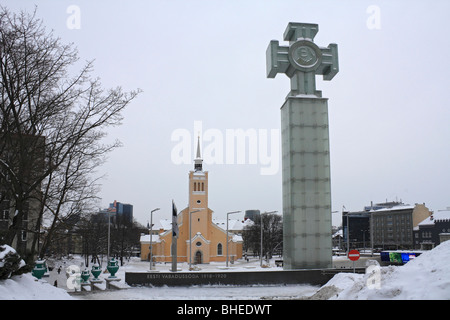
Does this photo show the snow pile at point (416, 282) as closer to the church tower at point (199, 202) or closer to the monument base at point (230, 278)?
the monument base at point (230, 278)

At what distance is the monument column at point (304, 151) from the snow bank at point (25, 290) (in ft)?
68.3

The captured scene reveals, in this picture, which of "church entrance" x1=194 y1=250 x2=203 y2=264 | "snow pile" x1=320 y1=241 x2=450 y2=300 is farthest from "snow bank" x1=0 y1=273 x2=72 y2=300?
"church entrance" x1=194 y1=250 x2=203 y2=264

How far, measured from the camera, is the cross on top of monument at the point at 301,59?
32844 mm

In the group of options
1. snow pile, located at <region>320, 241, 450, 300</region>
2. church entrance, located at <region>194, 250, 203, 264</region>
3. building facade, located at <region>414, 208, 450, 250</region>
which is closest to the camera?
snow pile, located at <region>320, 241, 450, 300</region>

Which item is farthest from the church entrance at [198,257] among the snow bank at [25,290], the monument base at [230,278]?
the snow bank at [25,290]

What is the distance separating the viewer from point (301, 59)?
32.9m

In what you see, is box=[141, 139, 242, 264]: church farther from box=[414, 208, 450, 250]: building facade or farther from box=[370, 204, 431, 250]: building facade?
box=[370, 204, 431, 250]: building facade

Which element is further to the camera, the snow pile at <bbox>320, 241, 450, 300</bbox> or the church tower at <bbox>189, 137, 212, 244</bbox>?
the church tower at <bbox>189, 137, 212, 244</bbox>

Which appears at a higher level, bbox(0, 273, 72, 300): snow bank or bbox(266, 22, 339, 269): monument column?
bbox(266, 22, 339, 269): monument column

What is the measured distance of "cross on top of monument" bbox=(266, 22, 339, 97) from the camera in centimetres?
3284

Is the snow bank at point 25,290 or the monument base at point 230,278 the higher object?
the snow bank at point 25,290

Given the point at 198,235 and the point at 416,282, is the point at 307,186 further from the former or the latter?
the point at 198,235

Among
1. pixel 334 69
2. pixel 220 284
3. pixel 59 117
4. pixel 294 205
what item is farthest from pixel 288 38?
pixel 59 117
